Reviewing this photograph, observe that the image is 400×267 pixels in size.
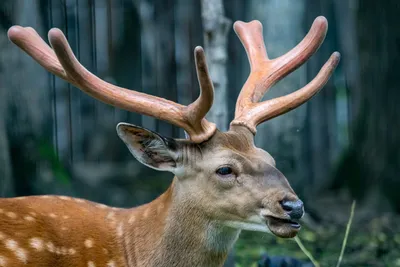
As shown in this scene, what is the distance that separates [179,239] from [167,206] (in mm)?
192

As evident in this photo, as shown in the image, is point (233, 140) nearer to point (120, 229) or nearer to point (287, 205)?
point (287, 205)

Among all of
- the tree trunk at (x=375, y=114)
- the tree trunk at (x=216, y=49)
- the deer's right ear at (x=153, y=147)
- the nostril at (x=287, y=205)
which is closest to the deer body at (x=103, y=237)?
the deer's right ear at (x=153, y=147)

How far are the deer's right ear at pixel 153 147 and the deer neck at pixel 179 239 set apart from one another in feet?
0.50

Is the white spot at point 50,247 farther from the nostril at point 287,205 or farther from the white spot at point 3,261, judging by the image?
the nostril at point 287,205

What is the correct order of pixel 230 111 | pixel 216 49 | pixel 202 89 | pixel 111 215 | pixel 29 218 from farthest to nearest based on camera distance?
pixel 230 111
pixel 216 49
pixel 111 215
pixel 29 218
pixel 202 89

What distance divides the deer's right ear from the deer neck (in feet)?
0.50

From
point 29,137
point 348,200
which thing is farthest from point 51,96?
point 348,200

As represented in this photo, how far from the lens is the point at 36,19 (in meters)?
7.20

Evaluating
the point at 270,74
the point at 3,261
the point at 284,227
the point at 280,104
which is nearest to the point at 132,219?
the point at 3,261

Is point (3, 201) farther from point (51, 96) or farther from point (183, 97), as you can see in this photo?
point (183, 97)

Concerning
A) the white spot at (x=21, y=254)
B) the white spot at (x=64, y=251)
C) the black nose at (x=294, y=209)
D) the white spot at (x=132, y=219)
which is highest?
the black nose at (x=294, y=209)

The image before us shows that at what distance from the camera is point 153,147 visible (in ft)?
13.9

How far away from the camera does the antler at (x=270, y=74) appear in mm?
4617

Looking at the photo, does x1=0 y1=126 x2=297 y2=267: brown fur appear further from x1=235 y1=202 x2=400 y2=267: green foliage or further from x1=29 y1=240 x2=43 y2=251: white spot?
x1=235 y1=202 x2=400 y2=267: green foliage
